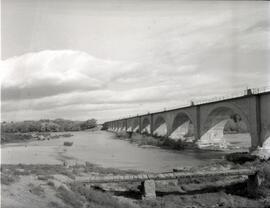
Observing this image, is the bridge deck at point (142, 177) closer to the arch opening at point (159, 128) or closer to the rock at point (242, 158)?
the rock at point (242, 158)

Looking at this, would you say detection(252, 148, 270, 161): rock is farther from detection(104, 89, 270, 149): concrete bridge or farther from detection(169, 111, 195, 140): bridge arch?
detection(169, 111, 195, 140): bridge arch

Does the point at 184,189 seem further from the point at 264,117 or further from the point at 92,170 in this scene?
the point at 264,117

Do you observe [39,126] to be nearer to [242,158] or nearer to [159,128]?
[159,128]

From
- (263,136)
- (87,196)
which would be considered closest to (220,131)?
(263,136)

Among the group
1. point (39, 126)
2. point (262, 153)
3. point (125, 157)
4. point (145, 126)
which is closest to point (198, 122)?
point (125, 157)

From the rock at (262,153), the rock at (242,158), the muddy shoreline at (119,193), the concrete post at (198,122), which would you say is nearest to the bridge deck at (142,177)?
the muddy shoreline at (119,193)
